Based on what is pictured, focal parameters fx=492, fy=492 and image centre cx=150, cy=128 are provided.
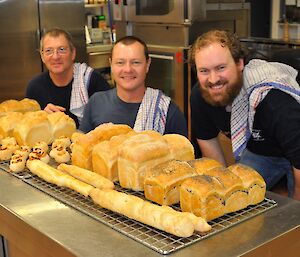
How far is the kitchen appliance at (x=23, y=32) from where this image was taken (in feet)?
13.4

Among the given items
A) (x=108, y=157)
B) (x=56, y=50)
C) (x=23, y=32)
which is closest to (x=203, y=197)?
(x=108, y=157)

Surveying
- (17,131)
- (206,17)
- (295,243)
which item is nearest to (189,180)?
(295,243)

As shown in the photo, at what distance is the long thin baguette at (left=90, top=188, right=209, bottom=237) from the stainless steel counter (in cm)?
5

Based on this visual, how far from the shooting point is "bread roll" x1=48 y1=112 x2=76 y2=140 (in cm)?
175

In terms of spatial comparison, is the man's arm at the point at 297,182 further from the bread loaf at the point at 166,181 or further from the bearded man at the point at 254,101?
the bread loaf at the point at 166,181

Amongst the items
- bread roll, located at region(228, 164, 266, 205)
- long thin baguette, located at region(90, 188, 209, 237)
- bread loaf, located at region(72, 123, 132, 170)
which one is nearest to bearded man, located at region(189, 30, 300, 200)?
bread loaf, located at region(72, 123, 132, 170)

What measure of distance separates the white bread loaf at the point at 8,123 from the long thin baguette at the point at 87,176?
427 millimetres

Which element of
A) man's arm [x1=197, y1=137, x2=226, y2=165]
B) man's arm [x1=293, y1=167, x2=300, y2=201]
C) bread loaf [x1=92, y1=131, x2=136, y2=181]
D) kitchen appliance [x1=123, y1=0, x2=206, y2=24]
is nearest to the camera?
bread loaf [x1=92, y1=131, x2=136, y2=181]

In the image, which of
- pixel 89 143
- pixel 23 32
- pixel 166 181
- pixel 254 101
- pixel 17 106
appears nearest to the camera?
pixel 166 181

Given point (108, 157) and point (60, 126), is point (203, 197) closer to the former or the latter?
point (108, 157)

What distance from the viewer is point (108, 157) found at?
52.2 inches

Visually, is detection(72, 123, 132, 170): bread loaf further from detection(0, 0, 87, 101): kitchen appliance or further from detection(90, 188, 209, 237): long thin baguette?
detection(0, 0, 87, 101): kitchen appliance

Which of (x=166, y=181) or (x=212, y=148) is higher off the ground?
(x=166, y=181)

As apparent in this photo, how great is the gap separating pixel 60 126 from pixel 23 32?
262cm
